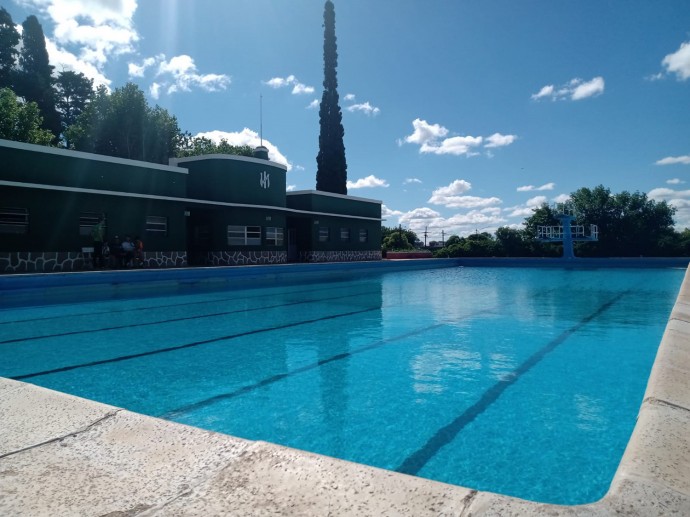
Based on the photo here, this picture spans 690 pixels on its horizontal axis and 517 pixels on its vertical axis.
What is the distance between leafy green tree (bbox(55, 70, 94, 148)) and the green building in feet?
103

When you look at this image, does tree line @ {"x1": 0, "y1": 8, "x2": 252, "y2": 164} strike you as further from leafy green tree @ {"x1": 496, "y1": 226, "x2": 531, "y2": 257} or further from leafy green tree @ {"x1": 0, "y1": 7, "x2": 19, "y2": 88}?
leafy green tree @ {"x1": 496, "y1": 226, "x2": 531, "y2": 257}

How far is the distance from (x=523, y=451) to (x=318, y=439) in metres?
1.46

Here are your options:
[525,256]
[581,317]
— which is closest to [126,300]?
[581,317]

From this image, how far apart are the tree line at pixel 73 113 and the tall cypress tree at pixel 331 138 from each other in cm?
1292

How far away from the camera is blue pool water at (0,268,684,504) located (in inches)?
121

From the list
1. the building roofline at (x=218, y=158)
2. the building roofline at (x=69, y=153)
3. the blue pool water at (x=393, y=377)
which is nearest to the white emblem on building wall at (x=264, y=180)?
the building roofline at (x=218, y=158)

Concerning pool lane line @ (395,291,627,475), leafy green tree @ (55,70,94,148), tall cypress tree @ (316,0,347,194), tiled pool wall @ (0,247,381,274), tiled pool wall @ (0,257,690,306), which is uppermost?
leafy green tree @ (55,70,94,148)

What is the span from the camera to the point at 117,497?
1546mm

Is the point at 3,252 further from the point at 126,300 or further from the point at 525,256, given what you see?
the point at 525,256

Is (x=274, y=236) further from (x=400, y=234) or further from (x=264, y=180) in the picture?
(x=400, y=234)

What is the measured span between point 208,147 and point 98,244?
30.4m

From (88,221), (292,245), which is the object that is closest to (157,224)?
(88,221)

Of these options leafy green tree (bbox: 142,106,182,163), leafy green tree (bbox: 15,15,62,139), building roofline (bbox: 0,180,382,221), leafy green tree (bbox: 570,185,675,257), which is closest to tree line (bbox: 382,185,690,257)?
leafy green tree (bbox: 570,185,675,257)

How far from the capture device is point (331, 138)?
34.3 meters
